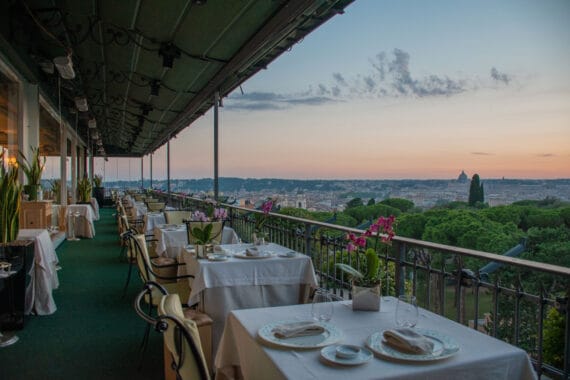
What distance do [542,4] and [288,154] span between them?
11102mm

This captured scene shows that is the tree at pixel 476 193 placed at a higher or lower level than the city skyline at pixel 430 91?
lower

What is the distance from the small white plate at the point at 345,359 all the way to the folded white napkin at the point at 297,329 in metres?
0.16

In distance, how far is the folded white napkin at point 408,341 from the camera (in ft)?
5.42

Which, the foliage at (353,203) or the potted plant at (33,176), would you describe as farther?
the potted plant at (33,176)

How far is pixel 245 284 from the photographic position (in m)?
3.80

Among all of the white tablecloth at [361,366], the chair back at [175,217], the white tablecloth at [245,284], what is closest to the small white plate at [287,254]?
the white tablecloth at [245,284]

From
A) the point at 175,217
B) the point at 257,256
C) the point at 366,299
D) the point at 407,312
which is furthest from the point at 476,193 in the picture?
the point at 175,217

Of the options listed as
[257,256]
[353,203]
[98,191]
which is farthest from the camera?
[98,191]

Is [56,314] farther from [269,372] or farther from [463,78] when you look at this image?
[463,78]

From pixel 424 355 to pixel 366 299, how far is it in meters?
0.61

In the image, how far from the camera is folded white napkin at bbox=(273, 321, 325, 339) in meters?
Answer: 1.81

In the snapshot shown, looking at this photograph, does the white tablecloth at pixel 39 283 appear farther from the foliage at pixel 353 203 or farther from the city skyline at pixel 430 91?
the city skyline at pixel 430 91

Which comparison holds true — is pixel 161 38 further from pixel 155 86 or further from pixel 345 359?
pixel 345 359

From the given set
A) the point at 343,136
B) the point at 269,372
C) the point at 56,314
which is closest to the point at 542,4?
the point at 269,372
